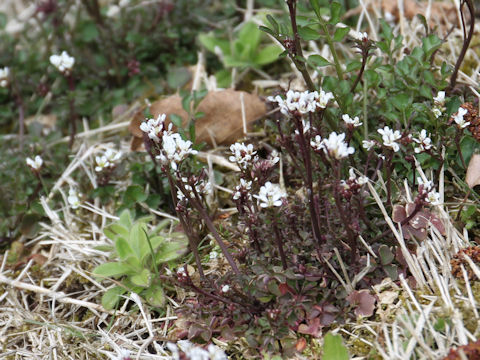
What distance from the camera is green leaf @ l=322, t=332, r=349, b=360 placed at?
2.08m

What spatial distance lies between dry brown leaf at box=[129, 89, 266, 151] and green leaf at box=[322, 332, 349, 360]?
5.22ft

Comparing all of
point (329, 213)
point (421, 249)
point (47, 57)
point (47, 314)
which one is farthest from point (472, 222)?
point (47, 57)

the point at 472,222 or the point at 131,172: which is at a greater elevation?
the point at 472,222

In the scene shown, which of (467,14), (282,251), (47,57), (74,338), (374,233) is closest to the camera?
(282,251)

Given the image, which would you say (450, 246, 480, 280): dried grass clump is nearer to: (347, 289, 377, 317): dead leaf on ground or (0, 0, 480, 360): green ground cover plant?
(0, 0, 480, 360): green ground cover plant

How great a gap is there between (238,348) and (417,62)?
5.39 feet

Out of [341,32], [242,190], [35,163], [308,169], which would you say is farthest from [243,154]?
[35,163]

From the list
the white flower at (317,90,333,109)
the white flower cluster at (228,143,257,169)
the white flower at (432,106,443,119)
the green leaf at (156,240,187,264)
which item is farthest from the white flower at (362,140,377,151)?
the green leaf at (156,240,187,264)

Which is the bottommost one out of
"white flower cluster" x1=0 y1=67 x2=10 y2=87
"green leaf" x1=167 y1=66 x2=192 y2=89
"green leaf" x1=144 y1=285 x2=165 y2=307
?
"green leaf" x1=144 y1=285 x2=165 y2=307

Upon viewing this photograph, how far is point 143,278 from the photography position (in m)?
2.59

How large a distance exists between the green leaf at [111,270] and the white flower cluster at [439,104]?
1616 millimetres

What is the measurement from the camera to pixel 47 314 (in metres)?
2.81

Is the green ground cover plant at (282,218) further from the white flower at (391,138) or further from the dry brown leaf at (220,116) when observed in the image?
the dry brown leaf at (220,116)

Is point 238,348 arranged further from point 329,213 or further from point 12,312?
point 12,312
